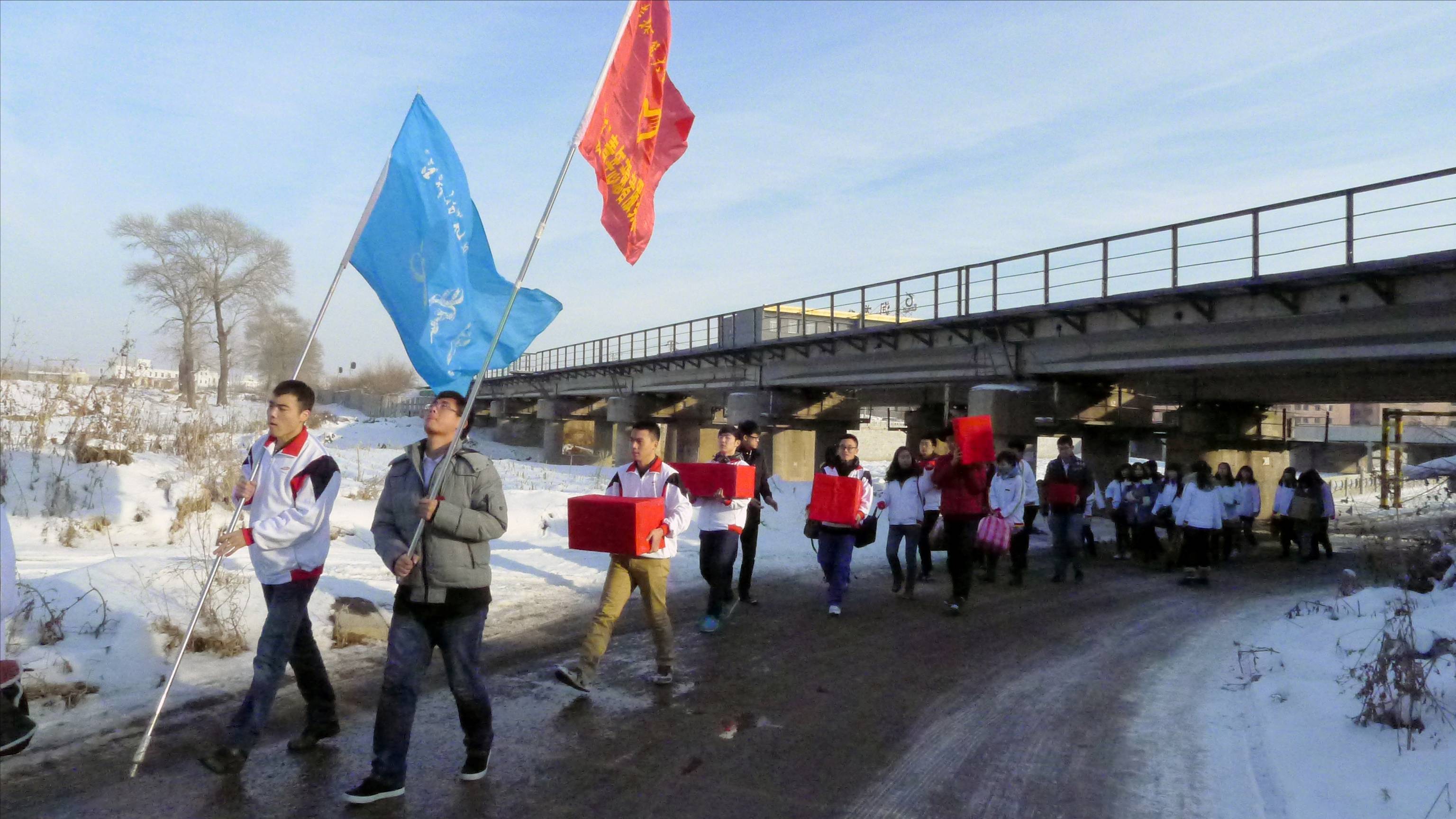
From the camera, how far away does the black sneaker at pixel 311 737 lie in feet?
15.3

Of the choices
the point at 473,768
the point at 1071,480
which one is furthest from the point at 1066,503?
the point at 473,768

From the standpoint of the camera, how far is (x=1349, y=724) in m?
5.17

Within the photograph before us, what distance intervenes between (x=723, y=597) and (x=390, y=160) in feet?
15.6

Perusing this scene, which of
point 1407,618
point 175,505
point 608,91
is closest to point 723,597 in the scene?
point 608,91

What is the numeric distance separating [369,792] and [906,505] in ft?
23.2

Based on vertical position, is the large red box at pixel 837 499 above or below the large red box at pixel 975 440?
below

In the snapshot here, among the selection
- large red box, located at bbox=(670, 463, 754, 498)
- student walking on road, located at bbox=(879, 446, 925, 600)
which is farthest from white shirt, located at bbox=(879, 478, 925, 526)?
large red box, located at bbox=(670, 463, 754, 498)

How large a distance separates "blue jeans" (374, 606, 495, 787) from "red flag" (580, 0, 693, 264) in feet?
9.53

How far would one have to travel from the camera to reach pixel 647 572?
6.10 meters

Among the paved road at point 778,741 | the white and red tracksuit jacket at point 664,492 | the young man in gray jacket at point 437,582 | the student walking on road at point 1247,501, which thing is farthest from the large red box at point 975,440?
the student walking on road at point 1247,501

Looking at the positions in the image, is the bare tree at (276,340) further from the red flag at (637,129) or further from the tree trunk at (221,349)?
the red flag at (637,129)

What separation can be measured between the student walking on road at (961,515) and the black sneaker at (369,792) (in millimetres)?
6810

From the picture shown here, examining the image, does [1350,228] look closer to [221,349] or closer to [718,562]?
[718,562]

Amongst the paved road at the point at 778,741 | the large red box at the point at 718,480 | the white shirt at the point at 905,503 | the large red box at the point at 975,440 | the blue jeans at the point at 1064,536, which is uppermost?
the large red box at the point at 975,440
